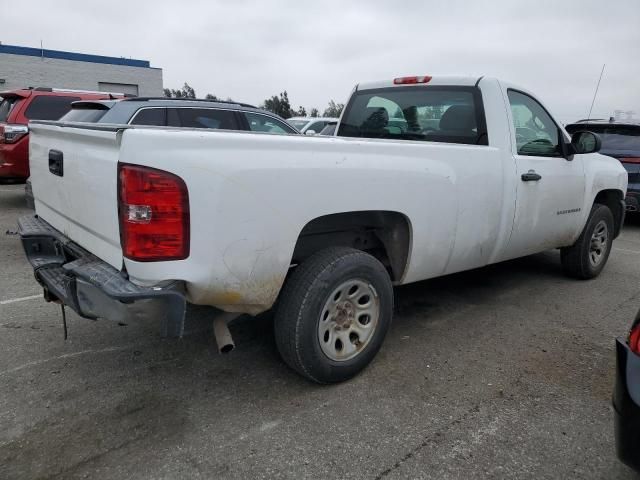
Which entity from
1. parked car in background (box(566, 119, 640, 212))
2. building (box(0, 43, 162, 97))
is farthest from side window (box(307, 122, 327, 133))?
building (box(0, 43, 162, 97))

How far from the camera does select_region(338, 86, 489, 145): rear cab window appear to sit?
3883mm

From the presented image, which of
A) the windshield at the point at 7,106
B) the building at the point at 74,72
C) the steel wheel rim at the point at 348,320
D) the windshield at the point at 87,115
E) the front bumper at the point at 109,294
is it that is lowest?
the steel wheel rim at the point at 348,320

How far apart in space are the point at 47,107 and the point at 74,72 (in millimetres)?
21511

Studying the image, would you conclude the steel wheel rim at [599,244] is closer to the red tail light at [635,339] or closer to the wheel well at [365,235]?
the wheel well at [365,235]

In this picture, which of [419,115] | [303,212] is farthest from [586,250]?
[303,212]

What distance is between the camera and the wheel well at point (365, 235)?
2.99 metres

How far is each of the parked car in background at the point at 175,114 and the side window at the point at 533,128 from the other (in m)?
3.24

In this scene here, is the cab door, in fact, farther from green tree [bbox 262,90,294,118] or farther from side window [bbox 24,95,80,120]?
green tree [bbox 262,90,294,118]

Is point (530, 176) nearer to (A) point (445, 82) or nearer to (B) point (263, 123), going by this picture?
(A) point (445, 82)

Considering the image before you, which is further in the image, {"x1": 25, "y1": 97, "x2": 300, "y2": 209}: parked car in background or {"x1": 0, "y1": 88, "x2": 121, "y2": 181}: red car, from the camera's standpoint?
{"x1": 0, "y1": 88, "x2": 121, "y2": 181}: red car

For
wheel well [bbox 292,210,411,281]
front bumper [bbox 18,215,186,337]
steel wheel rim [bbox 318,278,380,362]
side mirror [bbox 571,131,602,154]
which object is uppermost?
side mirror [bbox 571,131,602,154]

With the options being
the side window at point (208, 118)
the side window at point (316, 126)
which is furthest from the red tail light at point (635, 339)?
the side window at point (316, 126)

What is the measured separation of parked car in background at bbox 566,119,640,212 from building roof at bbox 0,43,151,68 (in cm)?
2642

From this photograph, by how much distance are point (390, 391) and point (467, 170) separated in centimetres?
155
